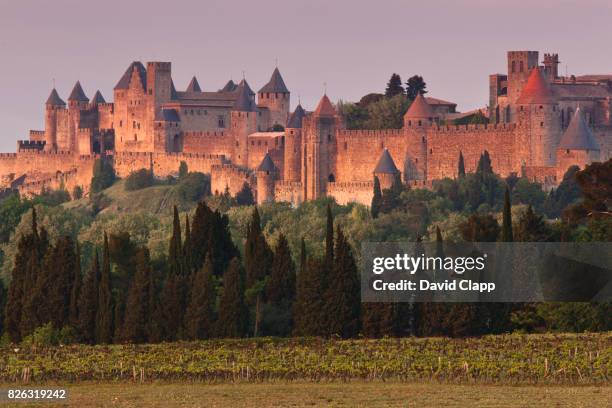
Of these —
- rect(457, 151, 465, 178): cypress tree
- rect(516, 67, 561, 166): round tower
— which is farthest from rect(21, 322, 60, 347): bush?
rect(516, 67, 561, 166): round tower

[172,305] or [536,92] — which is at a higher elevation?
[536,92]

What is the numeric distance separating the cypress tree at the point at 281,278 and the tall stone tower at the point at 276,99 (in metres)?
47.8

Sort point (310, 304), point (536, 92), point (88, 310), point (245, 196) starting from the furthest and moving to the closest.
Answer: point (245, 196), point (536, 92), point (88, 310), point (310, 304)

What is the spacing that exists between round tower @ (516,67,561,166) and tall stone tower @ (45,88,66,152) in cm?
3571

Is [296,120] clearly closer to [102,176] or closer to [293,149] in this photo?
[293,149]

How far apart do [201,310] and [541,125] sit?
37.3 m

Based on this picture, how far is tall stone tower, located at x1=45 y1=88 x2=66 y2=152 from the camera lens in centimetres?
12381

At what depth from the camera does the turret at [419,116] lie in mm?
99688

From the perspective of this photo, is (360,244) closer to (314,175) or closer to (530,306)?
(314,175)

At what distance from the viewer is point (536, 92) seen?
9512 cm

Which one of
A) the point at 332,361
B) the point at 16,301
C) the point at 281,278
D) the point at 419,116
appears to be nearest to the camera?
the point at 332,361

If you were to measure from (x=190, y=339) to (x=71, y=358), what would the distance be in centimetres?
592

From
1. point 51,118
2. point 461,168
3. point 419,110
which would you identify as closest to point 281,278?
point 461,168

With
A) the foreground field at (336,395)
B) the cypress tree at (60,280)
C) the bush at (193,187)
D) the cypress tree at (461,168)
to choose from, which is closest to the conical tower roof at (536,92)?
the cypress tree at (461,168)
